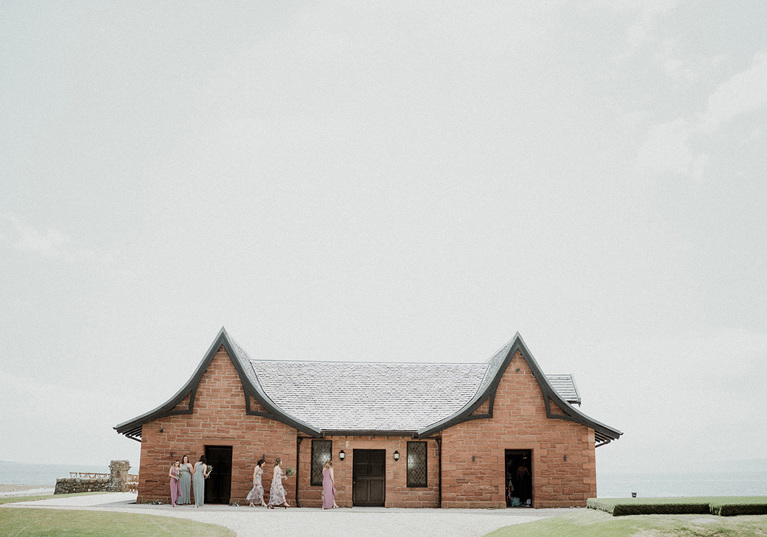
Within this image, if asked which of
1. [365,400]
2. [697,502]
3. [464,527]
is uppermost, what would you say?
[365,400]

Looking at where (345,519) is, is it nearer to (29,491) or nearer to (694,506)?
(694,506)

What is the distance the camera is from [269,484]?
23625mm

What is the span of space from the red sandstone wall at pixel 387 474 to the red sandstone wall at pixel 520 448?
56 cm

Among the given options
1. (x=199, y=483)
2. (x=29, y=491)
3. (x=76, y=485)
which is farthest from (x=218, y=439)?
(x=29, y=491)

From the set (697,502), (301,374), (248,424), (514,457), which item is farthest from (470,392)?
(697,502)

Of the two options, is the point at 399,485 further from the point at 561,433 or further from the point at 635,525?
the point at 635,525

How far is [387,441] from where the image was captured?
24219 mm

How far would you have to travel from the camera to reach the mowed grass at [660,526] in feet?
40.7

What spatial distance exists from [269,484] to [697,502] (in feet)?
46.3

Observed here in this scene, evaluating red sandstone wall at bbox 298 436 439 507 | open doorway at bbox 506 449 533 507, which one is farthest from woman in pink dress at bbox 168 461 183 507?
open doorway at bbox 506 449 533 507

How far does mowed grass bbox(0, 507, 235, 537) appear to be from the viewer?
50.4 ft

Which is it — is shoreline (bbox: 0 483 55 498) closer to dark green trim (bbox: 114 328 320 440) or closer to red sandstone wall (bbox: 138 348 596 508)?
dark green trim (bbox: 114 328 320 440)

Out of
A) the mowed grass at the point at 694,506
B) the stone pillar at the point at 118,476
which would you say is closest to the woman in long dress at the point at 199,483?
the stone pillar at the point at 118,476

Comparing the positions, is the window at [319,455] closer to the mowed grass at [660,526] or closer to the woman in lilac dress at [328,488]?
the woman in lilac dress at [328,488]
